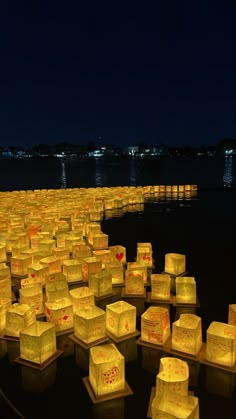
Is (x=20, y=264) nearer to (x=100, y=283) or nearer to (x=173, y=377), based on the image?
(x=100, y=283)

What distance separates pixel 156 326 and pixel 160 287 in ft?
5.18

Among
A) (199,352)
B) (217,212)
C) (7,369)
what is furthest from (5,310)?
(217,212)

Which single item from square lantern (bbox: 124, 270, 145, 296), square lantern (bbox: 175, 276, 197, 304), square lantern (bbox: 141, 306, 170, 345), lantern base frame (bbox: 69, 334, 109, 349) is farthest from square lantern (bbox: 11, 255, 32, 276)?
square lantern (bbox: 141, 306, 170, 345)

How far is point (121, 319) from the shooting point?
5234 millimetres

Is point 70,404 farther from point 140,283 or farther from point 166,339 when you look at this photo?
point 140,283

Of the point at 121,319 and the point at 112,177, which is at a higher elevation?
the point at 112,177

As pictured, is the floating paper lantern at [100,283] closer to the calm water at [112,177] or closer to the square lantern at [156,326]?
the square lantern at [156,326]

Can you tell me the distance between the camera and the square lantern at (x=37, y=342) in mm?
4590

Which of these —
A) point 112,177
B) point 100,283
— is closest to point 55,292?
point 100,283

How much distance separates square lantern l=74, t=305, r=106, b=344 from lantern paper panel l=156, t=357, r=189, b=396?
4.44ft

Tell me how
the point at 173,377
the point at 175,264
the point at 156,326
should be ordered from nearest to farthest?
the point at 173,377 → the point at 156,326 → the point at 175,264

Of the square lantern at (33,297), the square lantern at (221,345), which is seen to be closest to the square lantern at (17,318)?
the square lantern at (33,297)

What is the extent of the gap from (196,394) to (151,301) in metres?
2.40

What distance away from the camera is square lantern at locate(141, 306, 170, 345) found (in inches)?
197
